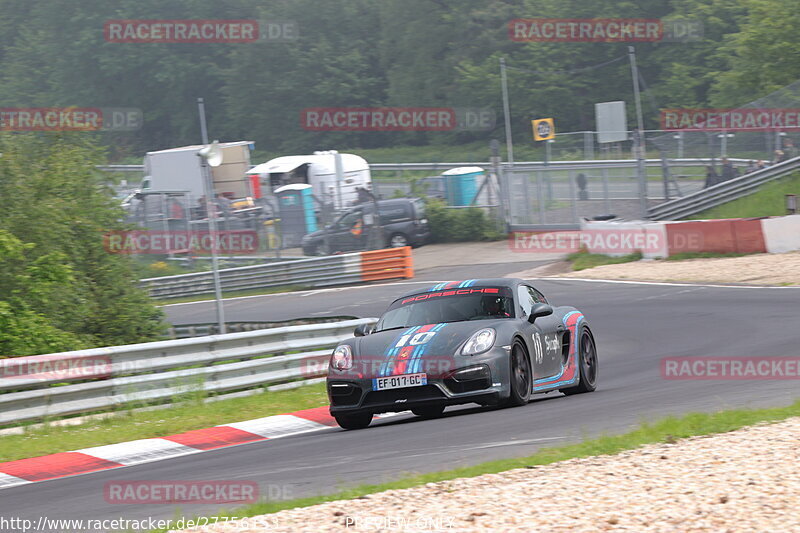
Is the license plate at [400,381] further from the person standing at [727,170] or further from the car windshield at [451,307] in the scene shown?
the person standing at [727,170]

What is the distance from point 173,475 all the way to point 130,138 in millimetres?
90852

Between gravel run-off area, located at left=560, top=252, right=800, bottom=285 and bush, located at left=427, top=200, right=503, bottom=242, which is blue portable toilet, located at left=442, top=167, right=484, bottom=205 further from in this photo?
gravel run-off area, located at left=560, top=252, right=800, bottom=285

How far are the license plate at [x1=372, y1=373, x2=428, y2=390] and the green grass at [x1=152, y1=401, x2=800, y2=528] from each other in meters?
2.03

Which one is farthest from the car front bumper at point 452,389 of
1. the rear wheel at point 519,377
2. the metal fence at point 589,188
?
the metal fence at point 589,188

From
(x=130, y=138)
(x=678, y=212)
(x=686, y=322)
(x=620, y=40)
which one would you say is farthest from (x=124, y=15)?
(x=686, y=322)

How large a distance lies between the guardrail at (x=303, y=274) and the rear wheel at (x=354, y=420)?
20.3 m

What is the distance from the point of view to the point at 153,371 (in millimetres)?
12195

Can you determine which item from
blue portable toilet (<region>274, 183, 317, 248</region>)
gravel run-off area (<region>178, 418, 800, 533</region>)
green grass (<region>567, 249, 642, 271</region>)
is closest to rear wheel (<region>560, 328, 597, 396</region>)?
gravel run-off area (<region>178, 418, 800, 533</region>)

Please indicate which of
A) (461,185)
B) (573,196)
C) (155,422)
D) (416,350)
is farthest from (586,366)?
(461,185)

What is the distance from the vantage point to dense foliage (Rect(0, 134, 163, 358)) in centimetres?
1393

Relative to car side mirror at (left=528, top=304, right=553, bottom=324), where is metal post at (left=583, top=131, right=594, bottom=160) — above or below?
above

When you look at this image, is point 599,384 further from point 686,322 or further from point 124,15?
point 124,15

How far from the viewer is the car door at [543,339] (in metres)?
10.2

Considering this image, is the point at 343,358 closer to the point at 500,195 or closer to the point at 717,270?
the point at 717,270
